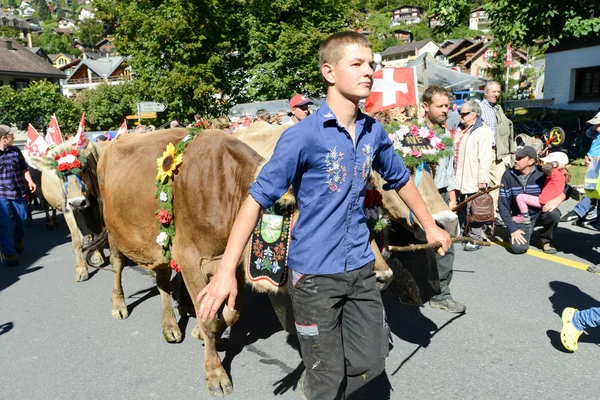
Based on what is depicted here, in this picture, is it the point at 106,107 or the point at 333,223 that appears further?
the point at 106,107

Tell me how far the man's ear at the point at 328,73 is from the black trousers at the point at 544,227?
4924 mm

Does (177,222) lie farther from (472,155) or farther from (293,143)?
(472,155)

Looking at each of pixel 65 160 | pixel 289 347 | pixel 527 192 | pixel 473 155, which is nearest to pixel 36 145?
pixel 65 160

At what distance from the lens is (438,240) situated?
2695mm

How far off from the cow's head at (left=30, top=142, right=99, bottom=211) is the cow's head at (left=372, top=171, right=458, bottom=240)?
3.78 metres

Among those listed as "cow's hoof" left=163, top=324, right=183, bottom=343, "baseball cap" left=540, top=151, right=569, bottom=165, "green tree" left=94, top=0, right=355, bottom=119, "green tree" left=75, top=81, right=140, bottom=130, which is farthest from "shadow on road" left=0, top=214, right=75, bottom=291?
"green tree" left=75, top=81, right=140, bottom=130

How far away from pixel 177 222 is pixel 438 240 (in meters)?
2.01

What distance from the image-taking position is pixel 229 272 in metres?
2.09

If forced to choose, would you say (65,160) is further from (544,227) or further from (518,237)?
(544,227)

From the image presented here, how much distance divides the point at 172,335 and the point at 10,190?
4603 mm

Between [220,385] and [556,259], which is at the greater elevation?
[220,385]

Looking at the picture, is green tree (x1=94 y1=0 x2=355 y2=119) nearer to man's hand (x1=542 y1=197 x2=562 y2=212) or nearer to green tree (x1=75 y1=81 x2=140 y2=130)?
man's hand (x1=542 y1=197 x2=562 y2=212)

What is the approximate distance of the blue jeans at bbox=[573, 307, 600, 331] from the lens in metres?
3.71

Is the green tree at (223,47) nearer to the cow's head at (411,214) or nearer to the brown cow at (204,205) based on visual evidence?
the brown cow at (204,205)
